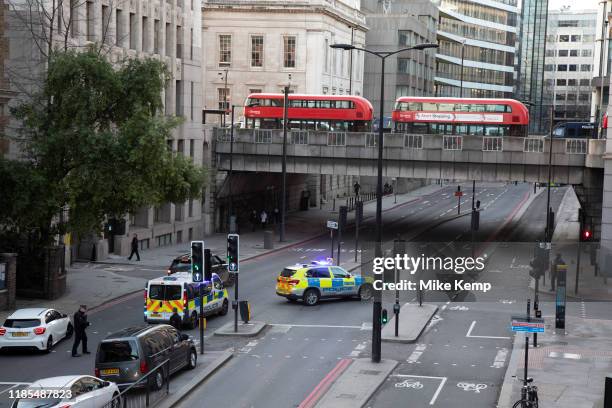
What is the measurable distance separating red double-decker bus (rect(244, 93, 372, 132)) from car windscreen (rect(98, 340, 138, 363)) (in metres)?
47.7

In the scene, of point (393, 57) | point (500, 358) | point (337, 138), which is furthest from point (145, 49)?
point (393, 57)

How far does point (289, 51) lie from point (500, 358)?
2625 inches

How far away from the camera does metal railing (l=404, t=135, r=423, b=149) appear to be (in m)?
63.8

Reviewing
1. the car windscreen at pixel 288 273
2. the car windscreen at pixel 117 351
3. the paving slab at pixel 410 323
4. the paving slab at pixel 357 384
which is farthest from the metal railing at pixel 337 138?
the car windscreen at pixel 117 351

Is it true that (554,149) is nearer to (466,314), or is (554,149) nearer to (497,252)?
(466,314)

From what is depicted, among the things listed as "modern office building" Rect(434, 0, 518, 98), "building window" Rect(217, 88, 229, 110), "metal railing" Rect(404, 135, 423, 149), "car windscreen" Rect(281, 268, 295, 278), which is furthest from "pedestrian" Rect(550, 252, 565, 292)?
"modern office building" Rect(434, 0, 518, 98)

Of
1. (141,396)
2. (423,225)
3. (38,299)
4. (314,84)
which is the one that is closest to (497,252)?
(141,396)

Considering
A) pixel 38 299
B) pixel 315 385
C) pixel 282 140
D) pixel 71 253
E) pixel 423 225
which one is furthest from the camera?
pixel 423 225

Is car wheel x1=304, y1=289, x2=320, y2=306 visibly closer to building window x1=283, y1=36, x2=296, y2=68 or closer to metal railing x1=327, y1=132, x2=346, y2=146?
metal railing x1=327, y1=132, x2=346, y2=146

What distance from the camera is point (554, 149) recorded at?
60000 millimetres

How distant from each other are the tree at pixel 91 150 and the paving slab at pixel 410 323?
33.5 ft

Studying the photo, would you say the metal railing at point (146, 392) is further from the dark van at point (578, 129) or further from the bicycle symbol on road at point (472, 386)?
the dark van at point (578, 129)

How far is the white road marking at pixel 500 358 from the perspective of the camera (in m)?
30.9

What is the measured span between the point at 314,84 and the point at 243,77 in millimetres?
6894
